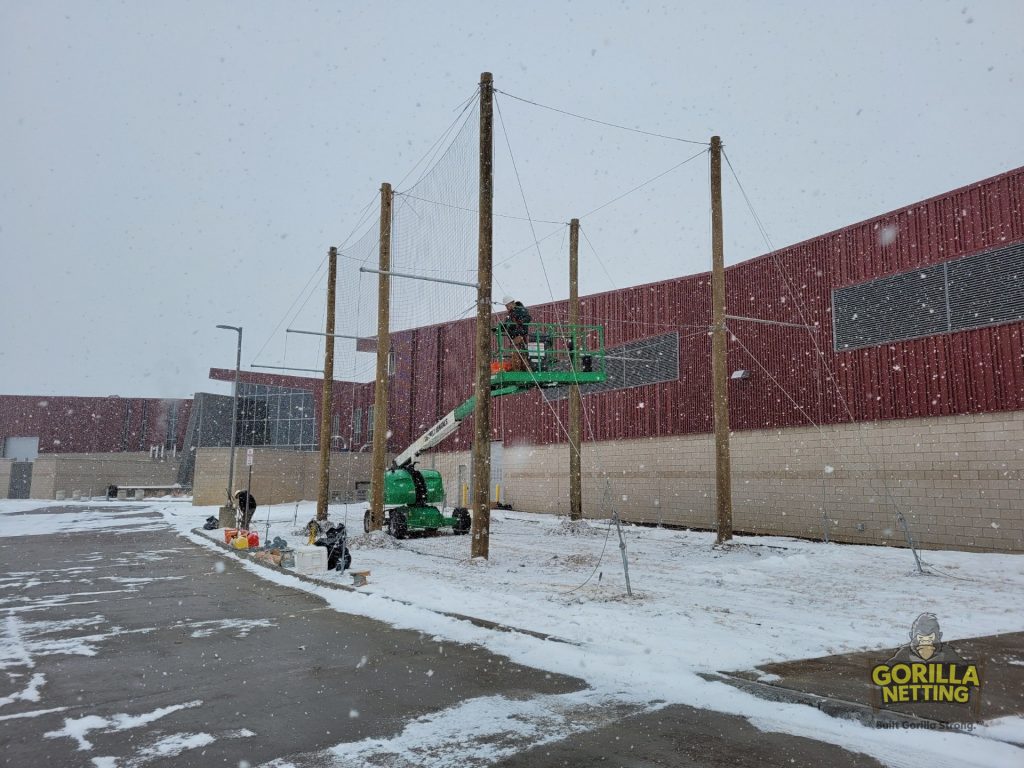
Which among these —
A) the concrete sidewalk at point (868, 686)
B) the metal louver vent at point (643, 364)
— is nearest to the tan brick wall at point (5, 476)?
the metal louver vent at point (643, 364)

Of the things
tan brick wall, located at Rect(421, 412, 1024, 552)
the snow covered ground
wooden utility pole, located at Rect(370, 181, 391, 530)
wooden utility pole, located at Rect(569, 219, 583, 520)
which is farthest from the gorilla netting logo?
wooden utility pole, located at Rect(569, 219, 583, 520)

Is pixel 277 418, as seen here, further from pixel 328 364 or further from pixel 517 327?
pixel 517 327

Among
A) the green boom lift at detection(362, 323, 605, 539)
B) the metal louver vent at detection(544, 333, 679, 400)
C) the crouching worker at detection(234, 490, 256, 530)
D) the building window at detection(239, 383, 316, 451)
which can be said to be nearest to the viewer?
the green boom lift at detection(362, 323, 605, 539)

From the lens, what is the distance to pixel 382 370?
64.6ft

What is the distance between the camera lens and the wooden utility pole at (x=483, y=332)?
1487 cm

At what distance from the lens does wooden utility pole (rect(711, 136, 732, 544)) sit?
17125mm

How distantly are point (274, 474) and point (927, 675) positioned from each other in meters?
43.0

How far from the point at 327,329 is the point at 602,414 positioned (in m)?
11.9

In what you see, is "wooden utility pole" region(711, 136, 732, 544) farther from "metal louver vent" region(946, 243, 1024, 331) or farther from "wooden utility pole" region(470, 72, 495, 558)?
"wooden utility pole" region(470, 72, 495, 558)

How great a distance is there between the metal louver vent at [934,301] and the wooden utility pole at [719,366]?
14.8 feet

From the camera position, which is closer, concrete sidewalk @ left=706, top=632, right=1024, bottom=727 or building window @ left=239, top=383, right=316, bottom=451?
concrete sidewalk @ left=706, top=632, right=1024, bottom=727

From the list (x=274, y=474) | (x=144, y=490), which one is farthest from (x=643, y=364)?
(x=144, y=490)

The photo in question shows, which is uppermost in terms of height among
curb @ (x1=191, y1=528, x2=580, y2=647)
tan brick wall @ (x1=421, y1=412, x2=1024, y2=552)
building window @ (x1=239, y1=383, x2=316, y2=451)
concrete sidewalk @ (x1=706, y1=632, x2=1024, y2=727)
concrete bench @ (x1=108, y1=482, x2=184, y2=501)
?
building window @ (x1=239, y1=383, x2=316, y2=451)

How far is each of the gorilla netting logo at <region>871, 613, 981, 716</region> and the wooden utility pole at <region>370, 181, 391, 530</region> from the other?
14.4 m
